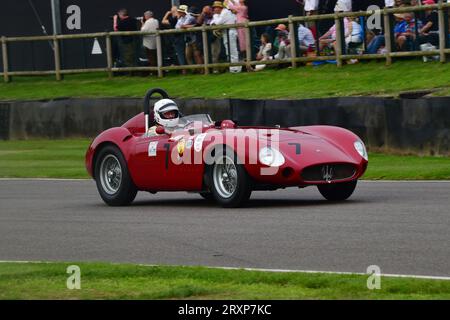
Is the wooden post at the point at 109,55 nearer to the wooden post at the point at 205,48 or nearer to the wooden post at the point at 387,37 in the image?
the wooden post at the point at 205,48

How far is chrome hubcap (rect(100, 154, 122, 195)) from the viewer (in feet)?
50.0

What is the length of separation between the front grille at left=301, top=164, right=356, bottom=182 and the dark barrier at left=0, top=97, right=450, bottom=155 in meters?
4.76

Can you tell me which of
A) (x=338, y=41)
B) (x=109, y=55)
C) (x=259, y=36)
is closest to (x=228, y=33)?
(x=259, y=36)

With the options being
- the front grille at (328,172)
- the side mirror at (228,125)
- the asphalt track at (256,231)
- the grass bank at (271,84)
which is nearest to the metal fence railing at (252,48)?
the grass bank at (271,84)

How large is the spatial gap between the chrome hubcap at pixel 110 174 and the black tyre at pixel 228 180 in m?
1.81

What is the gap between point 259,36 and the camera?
26484mm

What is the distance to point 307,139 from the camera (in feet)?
45.2

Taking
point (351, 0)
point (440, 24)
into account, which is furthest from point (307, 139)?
point (351, 0)

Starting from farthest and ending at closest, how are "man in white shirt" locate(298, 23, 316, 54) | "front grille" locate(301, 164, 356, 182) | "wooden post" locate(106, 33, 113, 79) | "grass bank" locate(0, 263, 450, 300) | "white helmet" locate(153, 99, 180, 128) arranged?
"wooden post" locate(106, 33, 113, 79), "man in white shirt" locate(298, 23, 316, 54), "white helmet" locate(153, 99, 180, 128), "front grille" locate(301, 164, 356, 182), "grass bank" locate(0, 263, 450, 300)

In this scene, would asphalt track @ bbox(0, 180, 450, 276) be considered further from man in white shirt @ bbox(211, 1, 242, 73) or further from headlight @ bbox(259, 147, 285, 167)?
man in white shirt @ bbox(211, 1, 242, 73)

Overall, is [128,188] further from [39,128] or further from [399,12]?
[39,128]

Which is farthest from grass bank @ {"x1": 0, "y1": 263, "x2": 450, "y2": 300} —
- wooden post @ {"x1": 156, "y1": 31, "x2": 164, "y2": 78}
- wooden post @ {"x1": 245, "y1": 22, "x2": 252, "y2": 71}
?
wooden post @ {"x1": 156, "y1": 31, "x2": 164, "y2": 78}

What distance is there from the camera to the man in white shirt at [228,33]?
27016 millimetres

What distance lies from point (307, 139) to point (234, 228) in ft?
7.46
